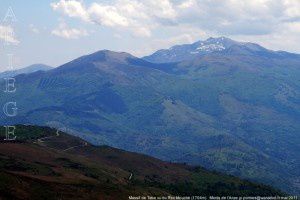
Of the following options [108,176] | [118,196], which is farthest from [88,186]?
[108,176]

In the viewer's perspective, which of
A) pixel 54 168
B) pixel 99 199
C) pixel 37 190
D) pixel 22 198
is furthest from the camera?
pixel 54 168

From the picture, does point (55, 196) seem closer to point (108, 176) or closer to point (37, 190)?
point (37, 190)

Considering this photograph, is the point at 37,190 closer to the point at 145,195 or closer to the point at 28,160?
the point at 145,195

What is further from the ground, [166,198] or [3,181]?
[3,181]

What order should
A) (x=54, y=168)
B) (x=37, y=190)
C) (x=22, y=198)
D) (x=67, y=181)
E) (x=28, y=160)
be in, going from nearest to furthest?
(x=22, y=198), (x=37, y=190), (x=67, y=181), (x=54, y=168), (x=28, y=160)

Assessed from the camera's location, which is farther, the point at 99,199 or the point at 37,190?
the point at 99,199

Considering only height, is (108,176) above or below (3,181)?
below

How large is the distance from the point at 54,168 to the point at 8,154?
2600 cm

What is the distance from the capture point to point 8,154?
194375 millimetres

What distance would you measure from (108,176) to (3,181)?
87.4 m

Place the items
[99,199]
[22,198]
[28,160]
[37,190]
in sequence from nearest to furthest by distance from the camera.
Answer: [22,198], [37,190], [99,199], [28,160]

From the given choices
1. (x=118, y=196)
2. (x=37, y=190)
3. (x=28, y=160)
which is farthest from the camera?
(x=28, y=160)

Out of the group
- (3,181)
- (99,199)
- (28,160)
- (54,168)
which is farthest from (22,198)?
(28,160)

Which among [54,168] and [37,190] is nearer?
[37,190]
